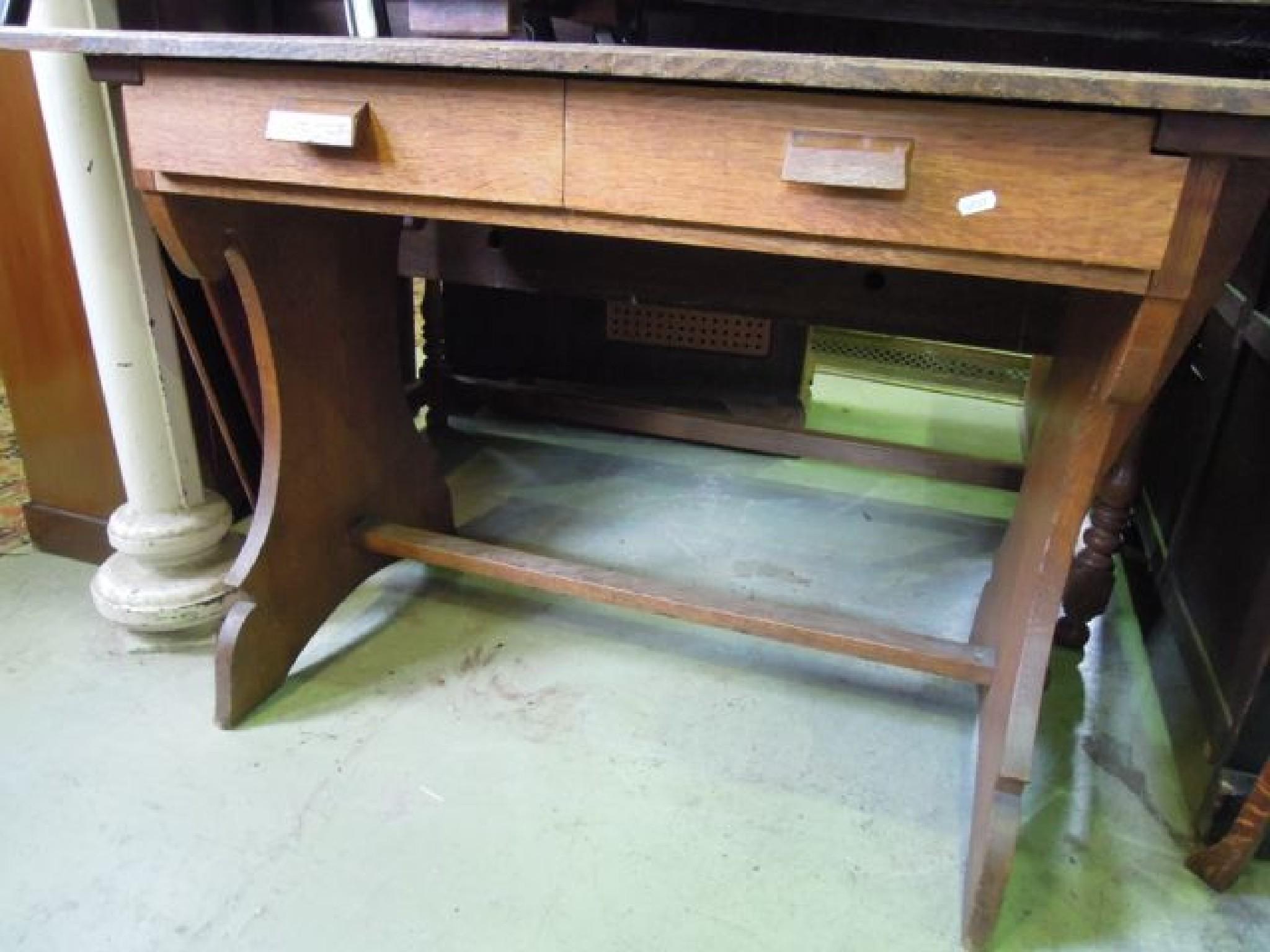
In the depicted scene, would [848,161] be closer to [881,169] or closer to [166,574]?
[881,169]

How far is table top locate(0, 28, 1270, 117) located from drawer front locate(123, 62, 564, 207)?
0.09 ft

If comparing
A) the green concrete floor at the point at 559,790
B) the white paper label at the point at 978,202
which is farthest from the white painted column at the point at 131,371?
the white paper label at the point at 978,202

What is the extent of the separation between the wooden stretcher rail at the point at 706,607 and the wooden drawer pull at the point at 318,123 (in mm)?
714

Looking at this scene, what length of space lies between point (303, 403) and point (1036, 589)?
107 cm

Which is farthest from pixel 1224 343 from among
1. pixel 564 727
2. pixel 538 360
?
pixel 538 360

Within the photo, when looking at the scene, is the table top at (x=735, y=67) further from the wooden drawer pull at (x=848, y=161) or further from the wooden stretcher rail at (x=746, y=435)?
the wooden stretcher rail at (x=746, y=435)

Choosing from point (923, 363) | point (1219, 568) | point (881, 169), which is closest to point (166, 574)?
point (881, 169)

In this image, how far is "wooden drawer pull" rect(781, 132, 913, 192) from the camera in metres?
0.75

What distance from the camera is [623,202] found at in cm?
84

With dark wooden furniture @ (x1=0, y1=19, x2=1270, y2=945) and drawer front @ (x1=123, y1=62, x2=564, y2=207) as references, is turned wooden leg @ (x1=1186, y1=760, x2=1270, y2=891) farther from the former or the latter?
drawer front @ (x1=123, y1=62, x2=564, y2=207)

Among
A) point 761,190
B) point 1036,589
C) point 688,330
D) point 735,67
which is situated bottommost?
point 688,330

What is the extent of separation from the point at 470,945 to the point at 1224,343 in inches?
57.9

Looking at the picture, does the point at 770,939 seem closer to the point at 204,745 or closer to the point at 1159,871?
the point at 1159,871

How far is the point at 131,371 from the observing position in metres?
1.33
